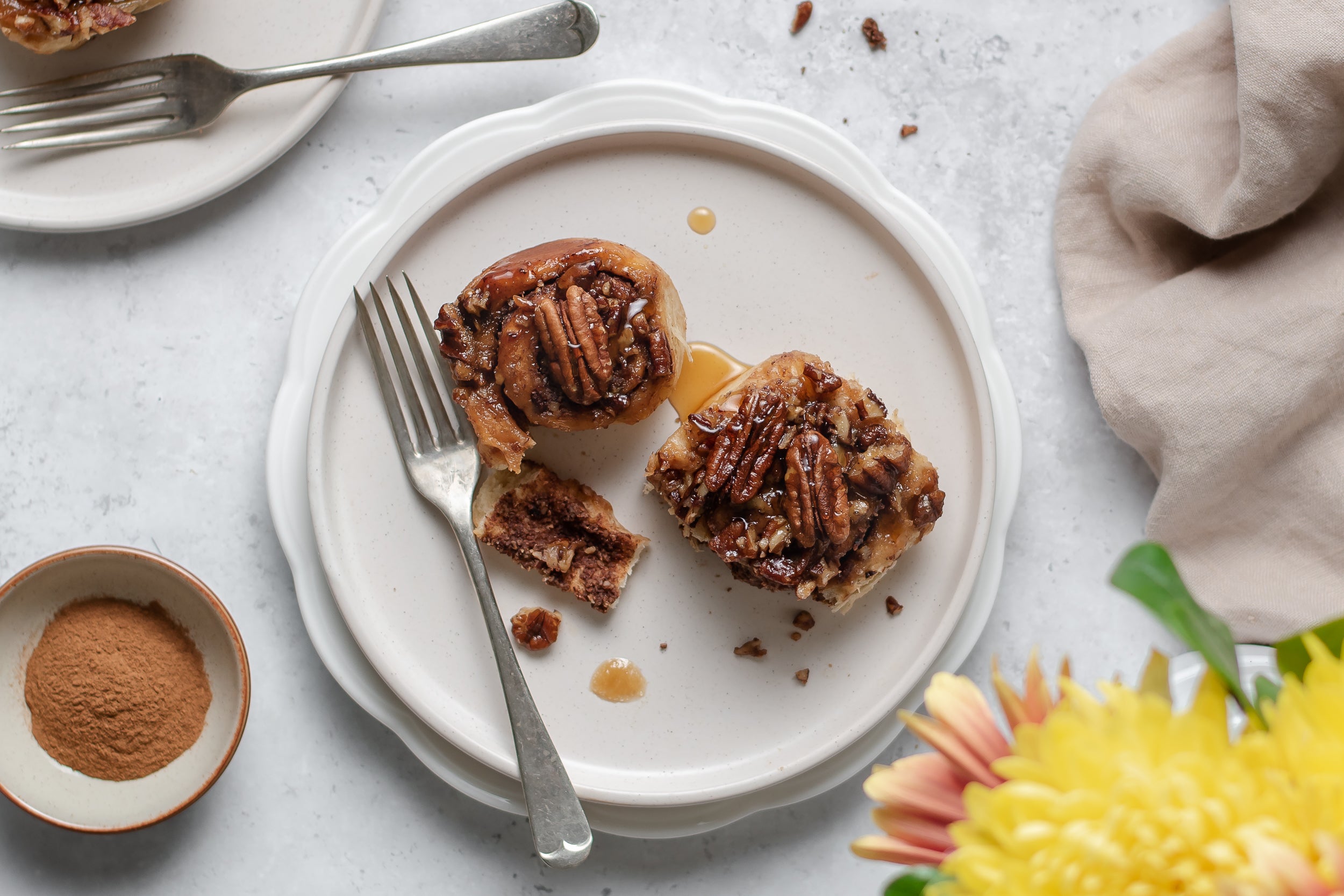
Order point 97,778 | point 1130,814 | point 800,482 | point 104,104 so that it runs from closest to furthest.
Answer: point 1130,814 < point 800,482 < point 97,778 < point 104,104

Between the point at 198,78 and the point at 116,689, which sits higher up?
the point at 198,78

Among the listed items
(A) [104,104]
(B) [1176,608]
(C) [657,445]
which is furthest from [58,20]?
(B) [1176,608]

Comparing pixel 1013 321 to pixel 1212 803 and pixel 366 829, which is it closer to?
pixel 1212 803

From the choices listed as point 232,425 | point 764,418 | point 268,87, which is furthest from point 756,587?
point 268,87

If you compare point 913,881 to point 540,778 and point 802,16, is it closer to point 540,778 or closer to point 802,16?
point 540,778

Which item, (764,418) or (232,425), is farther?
(232,425)

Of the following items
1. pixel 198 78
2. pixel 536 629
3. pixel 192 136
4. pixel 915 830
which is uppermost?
pixel 198 78

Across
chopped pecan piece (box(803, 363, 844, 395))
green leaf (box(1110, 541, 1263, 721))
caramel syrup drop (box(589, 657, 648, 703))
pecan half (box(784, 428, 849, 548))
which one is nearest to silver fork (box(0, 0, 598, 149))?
chopped pecan piece (box(803, 363, 844, 395))
